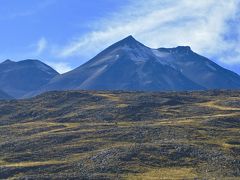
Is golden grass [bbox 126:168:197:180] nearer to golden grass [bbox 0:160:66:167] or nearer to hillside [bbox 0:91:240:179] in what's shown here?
hillside [bbox 0:91:240:179]

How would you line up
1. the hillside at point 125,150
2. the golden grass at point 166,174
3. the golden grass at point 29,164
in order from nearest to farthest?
the golden grass at point 166,174
the hillside at point 125,150
the golden grass at point 29,164

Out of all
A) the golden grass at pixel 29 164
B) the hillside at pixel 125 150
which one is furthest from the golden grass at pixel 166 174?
the golden grass at pixel 29 164

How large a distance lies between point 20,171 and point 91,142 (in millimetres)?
30376

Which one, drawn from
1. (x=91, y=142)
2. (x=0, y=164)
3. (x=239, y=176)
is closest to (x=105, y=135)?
(x=91, y=142)

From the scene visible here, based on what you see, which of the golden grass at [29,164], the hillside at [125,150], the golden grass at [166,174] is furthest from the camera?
the golden grass at [29,164]

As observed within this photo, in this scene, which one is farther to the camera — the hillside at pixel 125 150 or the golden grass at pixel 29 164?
the golden grass at pixel 29 164

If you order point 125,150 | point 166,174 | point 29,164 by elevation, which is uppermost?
point 125,150

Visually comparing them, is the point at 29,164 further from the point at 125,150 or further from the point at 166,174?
the point at 166,174

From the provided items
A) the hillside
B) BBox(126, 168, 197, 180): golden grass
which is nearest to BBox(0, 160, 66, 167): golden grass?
the hillside

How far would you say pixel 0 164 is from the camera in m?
128

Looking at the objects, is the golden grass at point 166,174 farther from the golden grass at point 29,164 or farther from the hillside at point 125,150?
the golden grass at point 29,164

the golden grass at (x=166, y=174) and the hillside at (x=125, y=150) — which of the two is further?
the hillside at (x=125, y=150)

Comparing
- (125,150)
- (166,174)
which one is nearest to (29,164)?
(125,150)

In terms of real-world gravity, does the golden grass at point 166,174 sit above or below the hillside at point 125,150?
below
